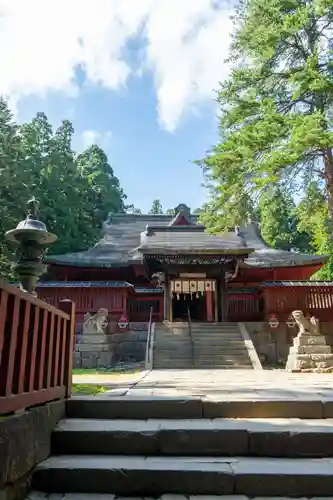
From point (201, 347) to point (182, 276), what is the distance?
4.17 metres

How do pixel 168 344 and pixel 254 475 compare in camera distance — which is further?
pixel 168 344

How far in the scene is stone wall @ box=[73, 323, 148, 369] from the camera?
12570mm

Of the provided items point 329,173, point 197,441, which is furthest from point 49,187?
point 197,441

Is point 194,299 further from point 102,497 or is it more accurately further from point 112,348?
point 102,497

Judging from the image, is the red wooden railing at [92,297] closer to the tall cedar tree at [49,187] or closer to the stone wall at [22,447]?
the tall cedar tree at [49,187]

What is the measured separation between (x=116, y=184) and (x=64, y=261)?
1065 inches

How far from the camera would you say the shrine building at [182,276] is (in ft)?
49.5

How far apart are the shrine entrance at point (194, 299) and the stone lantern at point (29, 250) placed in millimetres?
9460

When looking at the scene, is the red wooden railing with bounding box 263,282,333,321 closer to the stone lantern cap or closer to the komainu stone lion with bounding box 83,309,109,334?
the komainu stone lion with bounding box 83,309,109,334

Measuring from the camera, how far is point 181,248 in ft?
50.2

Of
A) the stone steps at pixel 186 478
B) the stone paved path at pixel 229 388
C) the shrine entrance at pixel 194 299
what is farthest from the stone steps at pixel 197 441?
the shrine entrance at pixel 194 299

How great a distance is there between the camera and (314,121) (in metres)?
9.98

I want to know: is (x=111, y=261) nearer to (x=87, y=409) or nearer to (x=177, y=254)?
(x=177, y=254)

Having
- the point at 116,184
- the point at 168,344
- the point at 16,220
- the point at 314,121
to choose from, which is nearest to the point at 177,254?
the point at 168,344
